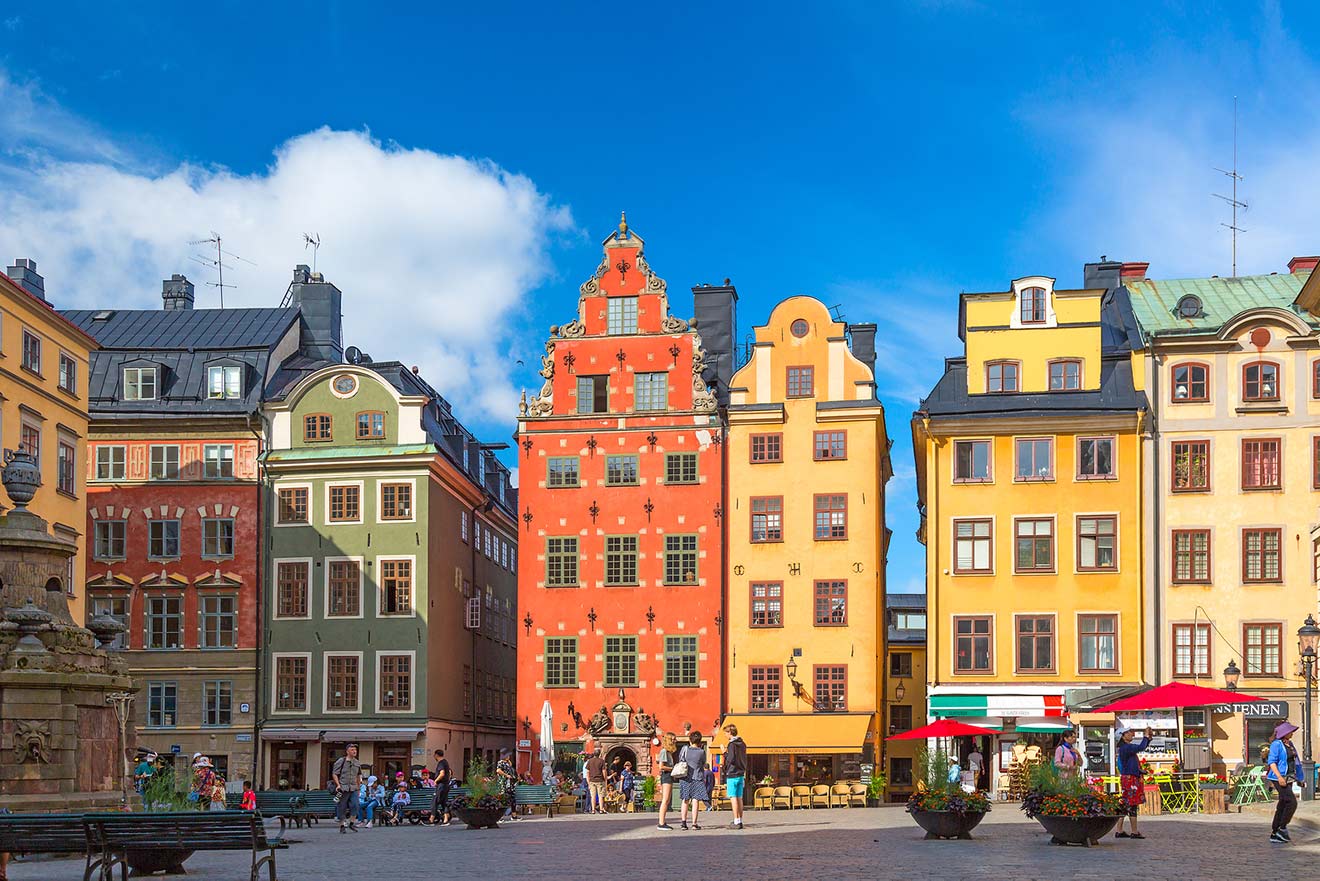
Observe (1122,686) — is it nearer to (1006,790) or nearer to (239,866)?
(1006,790)

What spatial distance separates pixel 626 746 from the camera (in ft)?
176

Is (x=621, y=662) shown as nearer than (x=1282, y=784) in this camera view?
No

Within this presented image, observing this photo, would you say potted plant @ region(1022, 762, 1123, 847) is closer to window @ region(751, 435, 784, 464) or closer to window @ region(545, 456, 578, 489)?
window @ region(751, 435, 784, 464)

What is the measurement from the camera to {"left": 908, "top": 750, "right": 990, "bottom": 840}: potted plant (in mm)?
26625

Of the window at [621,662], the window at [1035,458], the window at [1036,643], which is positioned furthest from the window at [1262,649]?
the window at [621,662]

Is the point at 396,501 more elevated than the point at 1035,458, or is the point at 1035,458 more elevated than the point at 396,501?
the point at 1035,458

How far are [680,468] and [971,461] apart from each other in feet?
29.7

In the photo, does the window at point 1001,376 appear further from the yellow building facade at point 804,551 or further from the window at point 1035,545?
the window at point 1035,545

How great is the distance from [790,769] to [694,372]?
499 inches

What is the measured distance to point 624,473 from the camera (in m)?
55.3

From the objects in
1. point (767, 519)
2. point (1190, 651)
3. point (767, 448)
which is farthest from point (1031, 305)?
point (1190, 651)

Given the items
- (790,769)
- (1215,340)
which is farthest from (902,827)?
(1215,340)

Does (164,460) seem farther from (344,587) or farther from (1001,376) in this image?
(1001,376)

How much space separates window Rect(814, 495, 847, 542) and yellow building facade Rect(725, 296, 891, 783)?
3cm
